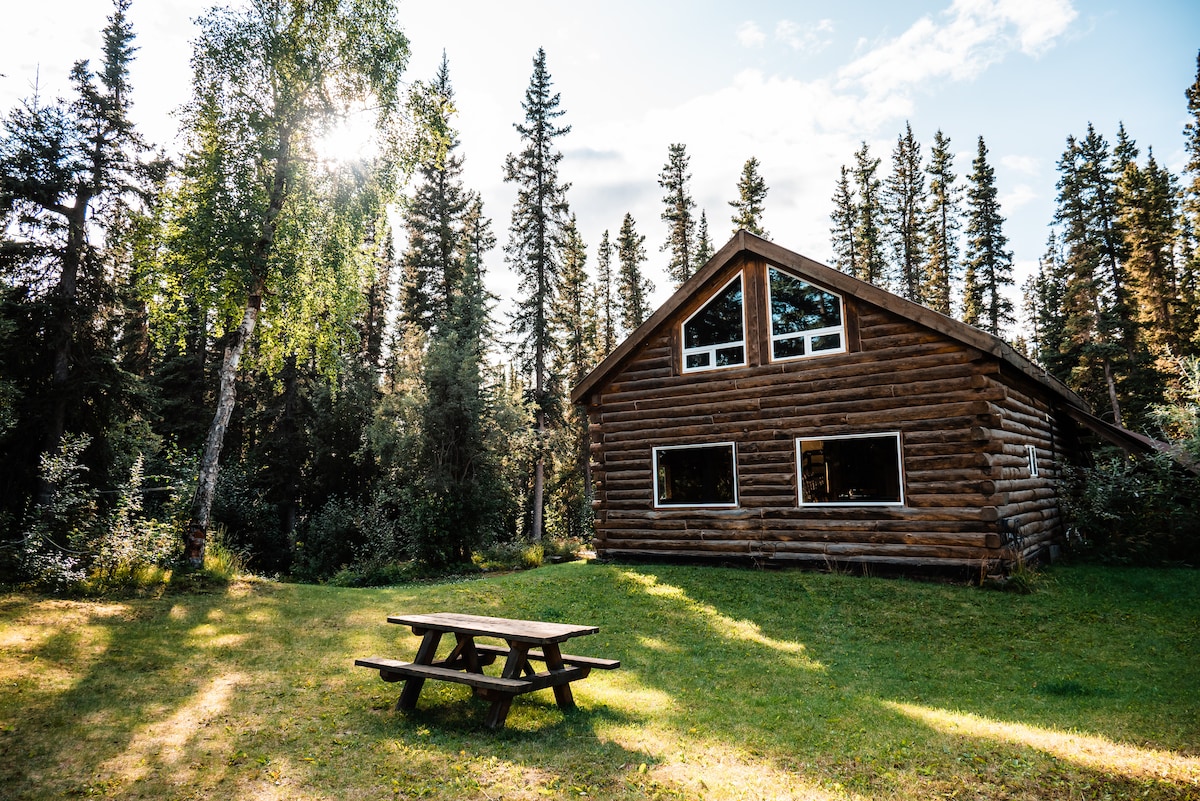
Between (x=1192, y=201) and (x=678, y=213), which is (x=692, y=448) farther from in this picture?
(x=1192, y=201)

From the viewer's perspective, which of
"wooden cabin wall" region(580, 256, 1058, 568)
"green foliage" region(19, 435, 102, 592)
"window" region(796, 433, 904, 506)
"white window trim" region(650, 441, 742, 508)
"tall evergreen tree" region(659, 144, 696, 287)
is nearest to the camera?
"green foliage" region(19, 435, 102, 592)

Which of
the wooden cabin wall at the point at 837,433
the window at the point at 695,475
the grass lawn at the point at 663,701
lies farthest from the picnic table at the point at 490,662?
Result: the window at the point at 695,475

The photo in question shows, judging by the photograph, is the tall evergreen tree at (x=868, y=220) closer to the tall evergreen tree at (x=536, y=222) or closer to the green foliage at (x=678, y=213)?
the green foliage at (x=678, y=213)

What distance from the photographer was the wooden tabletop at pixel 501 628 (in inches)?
237

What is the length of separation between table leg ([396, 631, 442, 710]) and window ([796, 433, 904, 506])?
9.33 metres

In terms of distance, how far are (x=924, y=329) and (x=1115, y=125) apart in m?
32.7

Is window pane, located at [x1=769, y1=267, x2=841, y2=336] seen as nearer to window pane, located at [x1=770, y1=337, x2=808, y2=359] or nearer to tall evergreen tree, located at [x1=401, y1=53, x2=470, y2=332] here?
window pane, located at [x1=770, y1=337, x2=808, y2=359]

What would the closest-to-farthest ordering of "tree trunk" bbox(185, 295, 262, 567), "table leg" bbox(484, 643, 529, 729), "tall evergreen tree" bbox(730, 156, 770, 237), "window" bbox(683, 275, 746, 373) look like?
"table leg" bbox(484, 643, 529, 729), "tree trunk" bbox(185, 295, 262, 567), "window" bbox(683, 275, 746, 373), "tall evergreen tree" bbox(730, 156, 770, 237)

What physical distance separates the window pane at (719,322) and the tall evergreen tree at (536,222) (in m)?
13.4

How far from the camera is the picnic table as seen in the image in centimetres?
598

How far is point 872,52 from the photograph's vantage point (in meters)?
10.9

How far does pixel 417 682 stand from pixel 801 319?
11.1m

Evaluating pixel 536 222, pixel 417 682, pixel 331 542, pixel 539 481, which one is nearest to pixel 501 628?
pixel 417 682

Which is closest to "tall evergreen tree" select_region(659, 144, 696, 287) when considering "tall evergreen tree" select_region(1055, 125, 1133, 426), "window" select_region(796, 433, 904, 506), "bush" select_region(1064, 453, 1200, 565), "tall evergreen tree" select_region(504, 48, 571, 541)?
"tall evergreen tree" select_region(504, 48, 571, 541)
